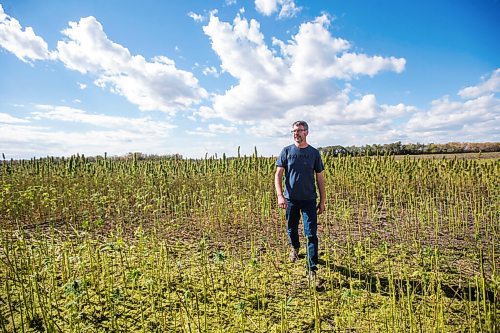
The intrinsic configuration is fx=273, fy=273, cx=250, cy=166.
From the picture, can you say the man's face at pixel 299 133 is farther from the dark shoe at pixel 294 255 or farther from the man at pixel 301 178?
the dark shoe at pixel 294 255

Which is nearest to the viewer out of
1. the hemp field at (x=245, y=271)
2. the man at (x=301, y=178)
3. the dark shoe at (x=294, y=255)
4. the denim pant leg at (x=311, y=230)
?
the hemp field at (x=245, y=271)

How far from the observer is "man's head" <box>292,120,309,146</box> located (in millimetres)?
4020

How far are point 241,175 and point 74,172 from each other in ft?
19.3

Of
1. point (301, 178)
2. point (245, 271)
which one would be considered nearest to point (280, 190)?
point (301, 178)

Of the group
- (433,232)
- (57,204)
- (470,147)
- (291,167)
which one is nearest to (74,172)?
(57,204)

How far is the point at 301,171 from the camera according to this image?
4039 millimetres

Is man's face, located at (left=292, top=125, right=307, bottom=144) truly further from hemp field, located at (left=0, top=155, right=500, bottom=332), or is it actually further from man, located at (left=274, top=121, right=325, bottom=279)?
hemp field, located at (left=0, top=155, right=500, bottom=332)

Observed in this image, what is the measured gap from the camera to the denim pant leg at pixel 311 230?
148 inches

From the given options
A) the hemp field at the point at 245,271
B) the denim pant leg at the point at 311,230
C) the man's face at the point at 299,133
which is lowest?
the hemp field at the point at 245,271

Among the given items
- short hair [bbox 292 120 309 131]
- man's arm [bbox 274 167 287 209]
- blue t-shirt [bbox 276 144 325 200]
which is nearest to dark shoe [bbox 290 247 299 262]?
man's arm [bbox 274 167 287 209]

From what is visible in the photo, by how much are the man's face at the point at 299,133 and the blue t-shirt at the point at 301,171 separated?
0.14 meters

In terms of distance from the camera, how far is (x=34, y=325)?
2848mm

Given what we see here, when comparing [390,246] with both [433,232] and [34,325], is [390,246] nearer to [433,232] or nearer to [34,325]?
[433,232]

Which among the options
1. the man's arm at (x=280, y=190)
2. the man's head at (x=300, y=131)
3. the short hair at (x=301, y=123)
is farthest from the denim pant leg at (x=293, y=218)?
the short hair at (x=301, y=123)
